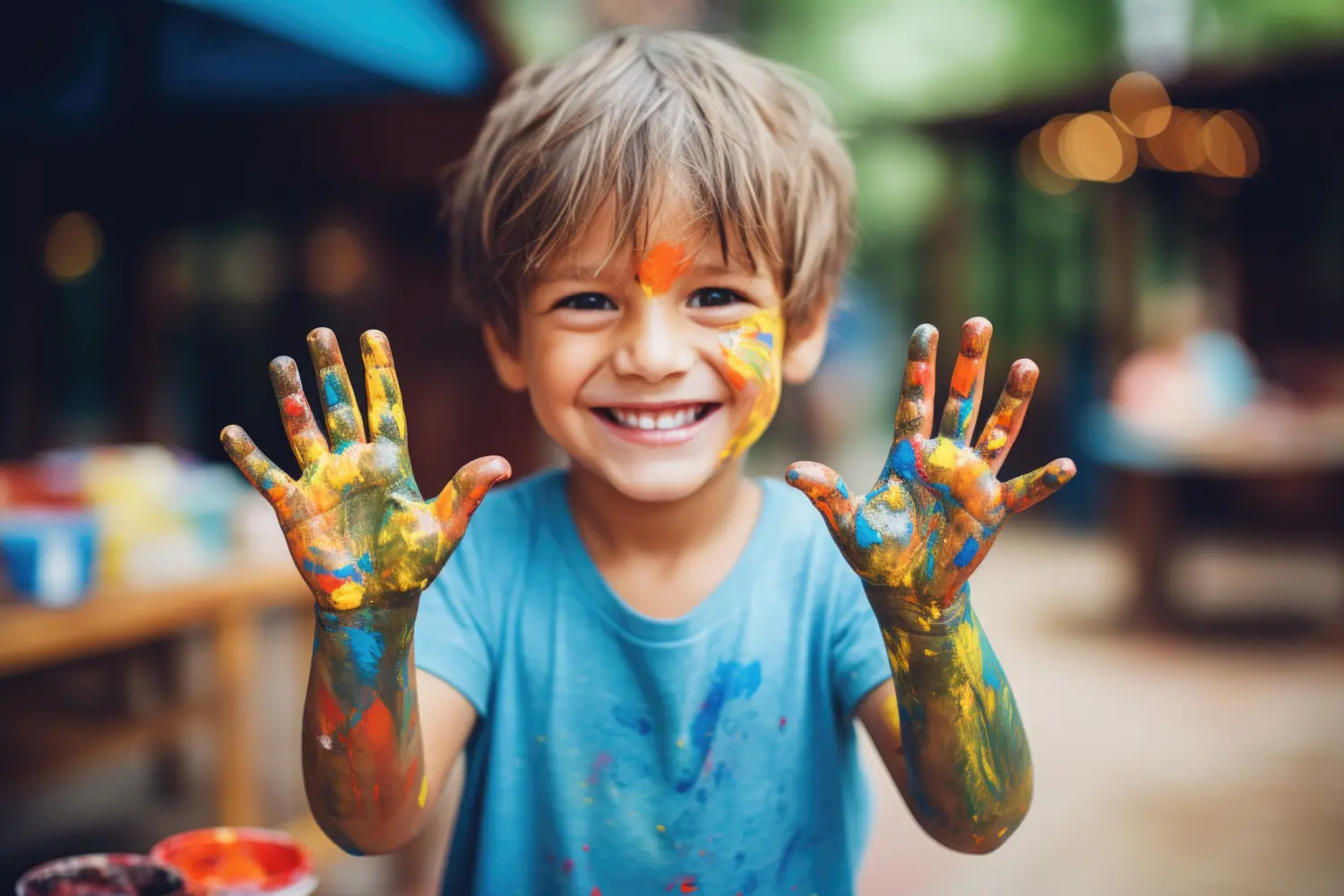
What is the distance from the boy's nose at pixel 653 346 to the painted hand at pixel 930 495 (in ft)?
0.73

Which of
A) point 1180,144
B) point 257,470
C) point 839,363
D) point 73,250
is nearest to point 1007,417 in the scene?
point 257,470

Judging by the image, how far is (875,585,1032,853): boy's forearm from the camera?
112 cm

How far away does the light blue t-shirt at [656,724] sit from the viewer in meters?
1.29

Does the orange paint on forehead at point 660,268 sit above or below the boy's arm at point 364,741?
above

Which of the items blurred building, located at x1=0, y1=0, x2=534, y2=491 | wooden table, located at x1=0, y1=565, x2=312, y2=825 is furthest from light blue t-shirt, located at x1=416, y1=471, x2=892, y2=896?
wooden table, located at x1=0, y1=565, x2=312, y2=825

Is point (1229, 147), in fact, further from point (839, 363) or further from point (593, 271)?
point (593, 271)

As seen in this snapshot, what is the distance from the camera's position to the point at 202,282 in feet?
27.2

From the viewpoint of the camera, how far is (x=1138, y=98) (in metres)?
7.69

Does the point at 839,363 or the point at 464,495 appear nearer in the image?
the point at 464,495

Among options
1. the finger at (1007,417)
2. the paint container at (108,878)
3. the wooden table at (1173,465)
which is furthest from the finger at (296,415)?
the wooden table at (1173,465)

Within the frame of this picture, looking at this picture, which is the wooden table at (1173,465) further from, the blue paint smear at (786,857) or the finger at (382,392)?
the finger at (382,392)

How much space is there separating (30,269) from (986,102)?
643 cm

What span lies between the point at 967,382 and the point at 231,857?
3.67 ft

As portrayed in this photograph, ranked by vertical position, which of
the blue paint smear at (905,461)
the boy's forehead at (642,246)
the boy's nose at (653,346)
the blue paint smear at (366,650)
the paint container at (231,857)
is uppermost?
the boy's forehead at (642,246)
